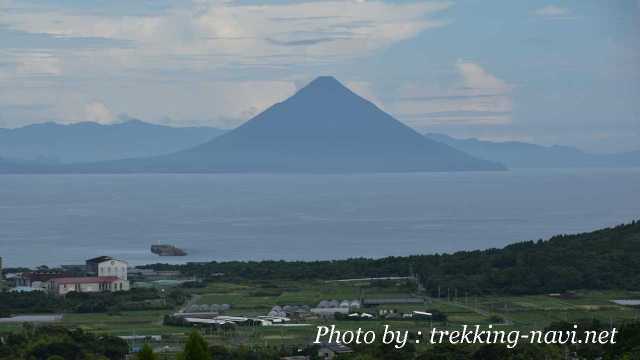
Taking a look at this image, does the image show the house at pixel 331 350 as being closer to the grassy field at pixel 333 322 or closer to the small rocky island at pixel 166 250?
the grassy field at pixel 333 322

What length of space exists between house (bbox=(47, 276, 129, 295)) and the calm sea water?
1110 cm

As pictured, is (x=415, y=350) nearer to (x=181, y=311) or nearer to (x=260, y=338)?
(x=260, y=338)

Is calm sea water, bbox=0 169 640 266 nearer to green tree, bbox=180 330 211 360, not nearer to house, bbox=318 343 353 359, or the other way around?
house, bbox=318 343 353 359

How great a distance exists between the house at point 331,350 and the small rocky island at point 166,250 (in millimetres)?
24212

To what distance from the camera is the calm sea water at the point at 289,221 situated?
146ft

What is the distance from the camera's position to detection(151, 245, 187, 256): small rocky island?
138 feet

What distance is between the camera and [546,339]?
1730 cm

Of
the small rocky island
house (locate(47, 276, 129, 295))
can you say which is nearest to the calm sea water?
the small rocky island

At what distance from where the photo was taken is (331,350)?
1777cm

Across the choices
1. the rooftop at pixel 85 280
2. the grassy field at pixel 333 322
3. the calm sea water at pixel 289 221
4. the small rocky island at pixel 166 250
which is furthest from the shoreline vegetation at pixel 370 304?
the calm sea water at pixel 289 221

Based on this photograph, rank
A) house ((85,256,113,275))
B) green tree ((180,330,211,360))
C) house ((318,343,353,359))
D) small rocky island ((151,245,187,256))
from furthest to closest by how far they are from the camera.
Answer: small rocky island ((151,245,187,256)), house ((85,256,113,275)), house ((318,343,353,359)), green tree ((180,330,211,360))

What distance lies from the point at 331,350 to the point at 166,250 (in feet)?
81.7

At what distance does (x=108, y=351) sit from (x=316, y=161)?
527ft

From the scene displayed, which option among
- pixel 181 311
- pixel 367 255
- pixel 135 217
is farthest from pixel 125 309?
pixel 135 217
